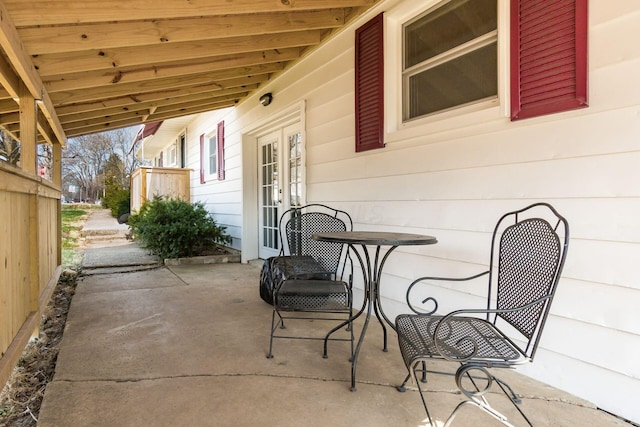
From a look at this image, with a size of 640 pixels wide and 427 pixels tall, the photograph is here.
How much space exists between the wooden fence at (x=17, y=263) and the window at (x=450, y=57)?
104 inches

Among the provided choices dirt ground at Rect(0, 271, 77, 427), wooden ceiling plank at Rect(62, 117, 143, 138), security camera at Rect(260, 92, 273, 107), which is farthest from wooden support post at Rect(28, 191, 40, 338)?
wooden ceiling plank at Rect(62, 117, 143, 138)

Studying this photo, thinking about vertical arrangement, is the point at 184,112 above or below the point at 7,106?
above

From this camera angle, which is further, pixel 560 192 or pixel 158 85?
pixel 158 85

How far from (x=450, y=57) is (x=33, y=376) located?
3309mm

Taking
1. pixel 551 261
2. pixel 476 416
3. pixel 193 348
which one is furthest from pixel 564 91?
pixel 193 348

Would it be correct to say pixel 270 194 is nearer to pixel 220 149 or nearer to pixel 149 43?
pixel 220 149

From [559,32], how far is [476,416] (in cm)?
193

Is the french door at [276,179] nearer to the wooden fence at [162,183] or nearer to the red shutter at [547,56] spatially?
the red shutter at [547,56]

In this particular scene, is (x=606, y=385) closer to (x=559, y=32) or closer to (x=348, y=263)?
(x=559, y=32)

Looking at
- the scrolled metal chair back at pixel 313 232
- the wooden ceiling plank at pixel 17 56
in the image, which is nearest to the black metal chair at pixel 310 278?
the scrolled metal chair back at pixel 313 232

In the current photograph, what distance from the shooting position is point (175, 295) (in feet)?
12.0

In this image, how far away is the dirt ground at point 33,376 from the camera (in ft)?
5.34

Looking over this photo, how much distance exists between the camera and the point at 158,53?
3.13 meters

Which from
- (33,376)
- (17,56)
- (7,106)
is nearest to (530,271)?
(33,376)
